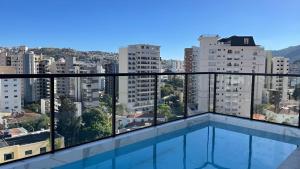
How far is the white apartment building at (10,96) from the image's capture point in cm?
303

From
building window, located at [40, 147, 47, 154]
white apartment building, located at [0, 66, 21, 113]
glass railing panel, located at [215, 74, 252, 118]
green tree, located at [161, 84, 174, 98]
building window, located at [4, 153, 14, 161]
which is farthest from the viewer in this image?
glass railing panel, located at [215, 74, 252, 118]

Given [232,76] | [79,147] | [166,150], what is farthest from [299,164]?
[232,76]

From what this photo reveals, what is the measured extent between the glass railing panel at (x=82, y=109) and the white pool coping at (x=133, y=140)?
0.52 ft

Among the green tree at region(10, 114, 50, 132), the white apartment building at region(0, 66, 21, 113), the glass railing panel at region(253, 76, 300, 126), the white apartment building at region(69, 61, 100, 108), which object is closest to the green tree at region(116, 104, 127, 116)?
the white apartment building at region(69, 61, 100, 108)

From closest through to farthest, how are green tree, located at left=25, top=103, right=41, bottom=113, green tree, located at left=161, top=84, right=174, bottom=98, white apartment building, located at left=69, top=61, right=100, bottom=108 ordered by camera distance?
green tree, located at left=25, top=103, right=41, bottom=113 < white apartment building, located at left=69, top=61, right=100, bottom=108 < green tree, located at left=161, top=84, right=174, bottom=98

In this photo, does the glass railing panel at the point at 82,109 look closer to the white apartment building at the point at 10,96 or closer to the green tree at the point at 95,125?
the green tree at the point at 95,125

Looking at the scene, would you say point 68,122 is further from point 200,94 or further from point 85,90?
point 200,94

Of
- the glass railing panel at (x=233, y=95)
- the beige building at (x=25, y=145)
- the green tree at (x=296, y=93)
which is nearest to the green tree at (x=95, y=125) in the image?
the beige building at (x=25, y=145)

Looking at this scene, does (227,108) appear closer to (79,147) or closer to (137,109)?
(137,109)

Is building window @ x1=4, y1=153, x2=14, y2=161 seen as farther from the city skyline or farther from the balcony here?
the city skyline

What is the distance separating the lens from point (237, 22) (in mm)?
21688

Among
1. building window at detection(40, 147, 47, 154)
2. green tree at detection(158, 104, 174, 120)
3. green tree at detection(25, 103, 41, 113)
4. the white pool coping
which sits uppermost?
green tree at detection(25, 103, 41, 113)

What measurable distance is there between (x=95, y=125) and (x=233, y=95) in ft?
12.1

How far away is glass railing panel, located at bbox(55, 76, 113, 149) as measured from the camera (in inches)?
138
